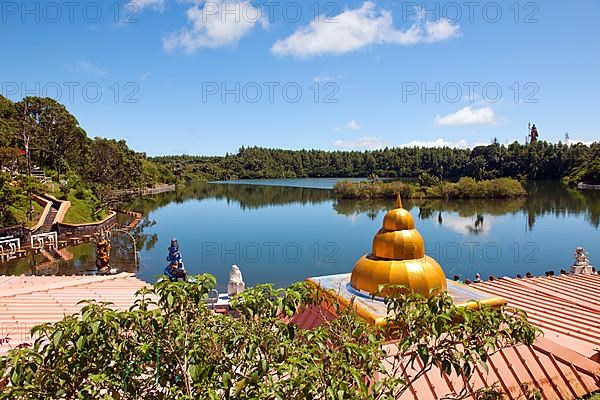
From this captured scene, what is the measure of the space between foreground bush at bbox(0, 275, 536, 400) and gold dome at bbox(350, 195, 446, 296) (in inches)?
133

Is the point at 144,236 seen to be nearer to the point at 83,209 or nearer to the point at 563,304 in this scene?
the point at 83,209

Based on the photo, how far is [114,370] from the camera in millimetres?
2742

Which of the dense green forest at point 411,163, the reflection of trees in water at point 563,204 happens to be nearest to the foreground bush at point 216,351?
the reflection of trees in water at point 563,204

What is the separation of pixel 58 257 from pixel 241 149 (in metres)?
90.8

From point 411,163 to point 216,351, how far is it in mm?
94708

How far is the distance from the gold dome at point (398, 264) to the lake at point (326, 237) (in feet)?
30.8

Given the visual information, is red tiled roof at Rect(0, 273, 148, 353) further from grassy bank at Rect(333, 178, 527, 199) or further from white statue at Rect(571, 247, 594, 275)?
grassy bank at Rect(333, 178, 527, 199)

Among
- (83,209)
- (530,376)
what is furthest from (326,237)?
(530,376)

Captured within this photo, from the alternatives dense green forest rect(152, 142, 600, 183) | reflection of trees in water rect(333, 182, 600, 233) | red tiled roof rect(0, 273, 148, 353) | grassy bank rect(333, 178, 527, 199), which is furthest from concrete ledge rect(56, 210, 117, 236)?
dense green forest rect(152, 142, 600, 183)

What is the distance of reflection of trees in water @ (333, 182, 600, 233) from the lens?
35.7 m

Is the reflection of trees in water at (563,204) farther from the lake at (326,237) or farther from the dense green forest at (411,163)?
the dense green forest at (411,163)

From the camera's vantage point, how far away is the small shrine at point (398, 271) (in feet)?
21.3

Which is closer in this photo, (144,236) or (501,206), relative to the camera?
(144,236)

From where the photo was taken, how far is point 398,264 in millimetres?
6676
